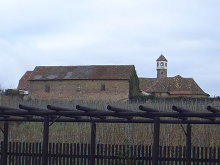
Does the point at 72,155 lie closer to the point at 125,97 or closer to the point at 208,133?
the point at 208,133

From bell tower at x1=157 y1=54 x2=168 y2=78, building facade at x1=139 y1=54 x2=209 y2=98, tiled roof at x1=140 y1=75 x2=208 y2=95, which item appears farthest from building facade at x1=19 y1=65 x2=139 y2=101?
bell tower at x1=157 y1=54 x2=168 y2=78

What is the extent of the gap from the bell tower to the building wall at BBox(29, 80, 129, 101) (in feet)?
143

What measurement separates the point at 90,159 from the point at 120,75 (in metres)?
38.6

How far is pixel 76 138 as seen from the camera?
21.3m

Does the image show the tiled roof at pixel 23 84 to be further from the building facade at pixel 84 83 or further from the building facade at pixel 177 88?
the building facade at pixel 177 88

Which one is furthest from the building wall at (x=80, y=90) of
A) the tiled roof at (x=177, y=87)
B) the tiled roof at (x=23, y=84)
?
the tiled roof at (x=23, y=84)

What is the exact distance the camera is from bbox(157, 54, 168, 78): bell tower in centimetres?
9125

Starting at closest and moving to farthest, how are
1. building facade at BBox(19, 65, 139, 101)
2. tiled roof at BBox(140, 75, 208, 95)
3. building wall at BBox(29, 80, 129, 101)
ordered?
building facade at BBox(19, 65, 139, 101), building wall at BBox(29, 80, 129, 101), tiled roof at BBox(140, 75, 208, 95)

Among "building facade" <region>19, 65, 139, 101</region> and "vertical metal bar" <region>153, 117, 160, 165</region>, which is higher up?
"building facade" <region>19, 65, 139, 101</region>

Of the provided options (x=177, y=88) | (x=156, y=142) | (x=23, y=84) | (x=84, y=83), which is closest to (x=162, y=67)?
(x=177, y=88)

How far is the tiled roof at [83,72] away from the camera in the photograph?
4897 cm

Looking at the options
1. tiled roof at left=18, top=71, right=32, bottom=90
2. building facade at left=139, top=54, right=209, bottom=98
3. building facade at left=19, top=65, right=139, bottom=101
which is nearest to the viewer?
building facade at left=19, top=65, right=139, bottom=101

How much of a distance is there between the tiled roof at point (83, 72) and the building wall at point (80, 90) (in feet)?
1.63

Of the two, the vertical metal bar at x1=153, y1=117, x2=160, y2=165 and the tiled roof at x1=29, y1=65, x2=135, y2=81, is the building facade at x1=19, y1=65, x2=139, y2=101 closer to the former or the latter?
the tiled roof at x1=29, y1=65, x2=135, y2=81
